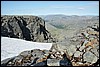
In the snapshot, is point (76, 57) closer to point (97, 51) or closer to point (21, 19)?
point (97, 51)

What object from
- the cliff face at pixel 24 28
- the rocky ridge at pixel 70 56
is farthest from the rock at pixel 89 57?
the cliff face at pixel 24 28

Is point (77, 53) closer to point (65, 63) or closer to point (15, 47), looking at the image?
point (65, 63)

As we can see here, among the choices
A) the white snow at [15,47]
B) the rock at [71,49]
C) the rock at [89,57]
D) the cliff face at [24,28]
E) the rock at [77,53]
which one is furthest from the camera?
the cliff face at [24,28]

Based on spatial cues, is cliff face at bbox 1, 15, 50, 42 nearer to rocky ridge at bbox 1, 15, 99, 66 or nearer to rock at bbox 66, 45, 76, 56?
rocky ridge at bbox 1, 15, 99, 66

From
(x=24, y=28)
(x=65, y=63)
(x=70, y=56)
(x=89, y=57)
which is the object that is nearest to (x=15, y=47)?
(x=70, y=56)

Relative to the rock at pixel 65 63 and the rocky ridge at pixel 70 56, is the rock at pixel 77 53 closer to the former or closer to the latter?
the rocky ridge at pixel 70 56

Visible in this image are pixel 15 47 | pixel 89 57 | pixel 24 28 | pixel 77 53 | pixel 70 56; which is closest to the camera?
pixel 89 57
